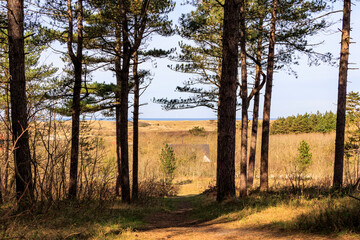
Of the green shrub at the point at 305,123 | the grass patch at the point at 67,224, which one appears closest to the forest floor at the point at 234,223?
the grass patch at the point at 67,224

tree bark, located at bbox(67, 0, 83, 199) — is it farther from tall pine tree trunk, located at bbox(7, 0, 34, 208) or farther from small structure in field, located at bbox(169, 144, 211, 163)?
small structure in field, located at bbox(169, 144, 211, 163)

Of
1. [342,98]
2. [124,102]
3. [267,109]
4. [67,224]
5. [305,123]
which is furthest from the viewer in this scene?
[305,123]

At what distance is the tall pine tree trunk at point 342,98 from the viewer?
11.5 metres

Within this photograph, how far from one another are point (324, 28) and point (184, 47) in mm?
7673

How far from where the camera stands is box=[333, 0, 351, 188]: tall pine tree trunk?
11.5 meters

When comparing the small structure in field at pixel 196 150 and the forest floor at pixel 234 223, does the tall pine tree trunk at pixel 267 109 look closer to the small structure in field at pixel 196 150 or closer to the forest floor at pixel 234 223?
the forest floor at pixel 234 223

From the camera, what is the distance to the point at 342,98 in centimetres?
1162

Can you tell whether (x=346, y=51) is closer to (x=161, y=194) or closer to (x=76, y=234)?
(x=76, y=234)

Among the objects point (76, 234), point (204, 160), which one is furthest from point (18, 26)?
point (204, 160)

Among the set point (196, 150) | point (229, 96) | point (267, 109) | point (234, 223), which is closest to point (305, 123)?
point (196, 150)

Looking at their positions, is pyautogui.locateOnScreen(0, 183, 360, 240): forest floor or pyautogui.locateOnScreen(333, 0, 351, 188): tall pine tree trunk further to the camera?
pyautogui.locateOnScreen(333, 0, 351, 188): tall pine tree trunk

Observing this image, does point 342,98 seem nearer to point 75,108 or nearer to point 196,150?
point 75,108

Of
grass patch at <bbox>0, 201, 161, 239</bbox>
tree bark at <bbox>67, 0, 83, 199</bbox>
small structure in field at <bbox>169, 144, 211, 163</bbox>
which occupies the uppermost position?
tree bark at <bbox>67, 0, 83, 199</bbox>

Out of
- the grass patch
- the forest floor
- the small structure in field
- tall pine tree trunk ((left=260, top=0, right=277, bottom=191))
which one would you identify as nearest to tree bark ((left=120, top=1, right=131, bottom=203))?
the grass patch
